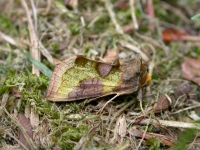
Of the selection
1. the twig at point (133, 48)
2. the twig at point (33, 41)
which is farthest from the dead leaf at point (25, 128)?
the twig at point (133, 48)

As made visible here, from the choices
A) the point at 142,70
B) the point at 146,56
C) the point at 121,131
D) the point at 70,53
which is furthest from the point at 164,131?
the point at 70,53

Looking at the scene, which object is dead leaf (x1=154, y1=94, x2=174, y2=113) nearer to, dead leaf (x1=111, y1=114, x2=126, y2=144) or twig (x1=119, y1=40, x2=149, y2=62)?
dead leaf (x1=111, y1=114, x2=126, y2=144)

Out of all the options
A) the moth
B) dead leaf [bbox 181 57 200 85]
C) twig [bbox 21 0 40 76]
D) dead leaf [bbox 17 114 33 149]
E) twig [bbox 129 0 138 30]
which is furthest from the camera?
twig [bbox 129 0 138 30]

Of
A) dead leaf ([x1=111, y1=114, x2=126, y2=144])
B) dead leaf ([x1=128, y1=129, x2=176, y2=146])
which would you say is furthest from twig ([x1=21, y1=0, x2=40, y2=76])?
dead leaf ([x1=128, y1=129, x2=176, y2=146])

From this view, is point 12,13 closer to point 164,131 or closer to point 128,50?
point 128,50

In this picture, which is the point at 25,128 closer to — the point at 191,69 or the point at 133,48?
the point at 133,48

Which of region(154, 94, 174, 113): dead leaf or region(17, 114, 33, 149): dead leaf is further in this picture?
region(154, 94, 174, 113): dead leaf
